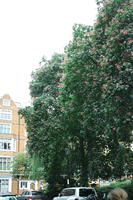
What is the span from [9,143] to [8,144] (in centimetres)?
30

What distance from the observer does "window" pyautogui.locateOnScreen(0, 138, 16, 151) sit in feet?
188

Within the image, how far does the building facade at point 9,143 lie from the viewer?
184 feet

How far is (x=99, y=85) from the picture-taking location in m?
16.7

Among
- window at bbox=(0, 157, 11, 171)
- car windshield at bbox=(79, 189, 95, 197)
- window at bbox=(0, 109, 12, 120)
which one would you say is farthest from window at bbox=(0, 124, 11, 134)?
car windshield at bbox=(79, 189, 95, 197)

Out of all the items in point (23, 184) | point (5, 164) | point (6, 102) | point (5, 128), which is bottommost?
point (23, 184)

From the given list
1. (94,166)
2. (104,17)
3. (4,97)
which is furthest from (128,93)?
(4,97)

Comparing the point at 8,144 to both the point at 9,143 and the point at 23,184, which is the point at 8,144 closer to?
the point at 9,143

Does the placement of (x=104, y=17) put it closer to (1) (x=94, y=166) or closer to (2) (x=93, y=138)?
(2) (x=93, y=138)

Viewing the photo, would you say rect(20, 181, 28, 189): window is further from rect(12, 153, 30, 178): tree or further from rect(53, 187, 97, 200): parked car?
rect(53, 187, 97, 200): parked car

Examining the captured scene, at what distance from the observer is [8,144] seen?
58.3m

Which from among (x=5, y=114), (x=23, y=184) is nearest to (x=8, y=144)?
(x=5, y=114)

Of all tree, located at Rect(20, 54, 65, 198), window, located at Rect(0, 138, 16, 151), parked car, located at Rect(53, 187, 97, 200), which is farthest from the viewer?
window, located at Rect(0, 138, 16, 151)

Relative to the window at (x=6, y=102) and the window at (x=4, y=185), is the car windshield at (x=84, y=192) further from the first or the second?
the window at (x=6, y=102)

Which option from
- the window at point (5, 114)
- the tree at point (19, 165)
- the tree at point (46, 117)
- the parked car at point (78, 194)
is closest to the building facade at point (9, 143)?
the window at point (5, 114)
